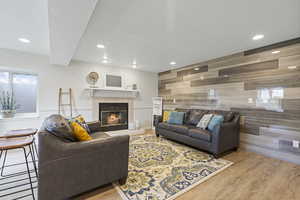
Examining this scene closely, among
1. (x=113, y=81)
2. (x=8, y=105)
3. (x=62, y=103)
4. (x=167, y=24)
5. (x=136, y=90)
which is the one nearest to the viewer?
(x=167, y=24)

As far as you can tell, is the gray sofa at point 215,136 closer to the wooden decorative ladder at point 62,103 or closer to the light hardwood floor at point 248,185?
the light hardwood floor at point 248,185

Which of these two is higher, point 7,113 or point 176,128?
point 7,113

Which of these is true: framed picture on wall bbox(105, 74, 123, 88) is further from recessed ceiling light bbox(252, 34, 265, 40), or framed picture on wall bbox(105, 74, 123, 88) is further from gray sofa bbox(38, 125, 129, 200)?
recessed ceiling light bbox(252, 34, 265, 40)

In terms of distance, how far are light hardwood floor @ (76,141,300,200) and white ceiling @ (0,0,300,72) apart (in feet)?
7.85

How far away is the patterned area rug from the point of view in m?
1.71

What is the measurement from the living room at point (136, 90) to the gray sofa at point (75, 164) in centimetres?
1

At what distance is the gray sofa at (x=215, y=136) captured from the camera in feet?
8.80

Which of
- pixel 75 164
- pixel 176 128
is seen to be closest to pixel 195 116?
pixel 176 128

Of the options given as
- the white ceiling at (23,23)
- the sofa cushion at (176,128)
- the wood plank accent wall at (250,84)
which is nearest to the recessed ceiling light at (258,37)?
the wood plank accent wall at (250,84)

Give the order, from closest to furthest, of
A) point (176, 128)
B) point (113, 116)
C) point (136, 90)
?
1. point (176, 128)
2. point (113, 116)
3. point (136, 90)

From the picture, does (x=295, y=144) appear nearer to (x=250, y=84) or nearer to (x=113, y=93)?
(x=250, y=84)

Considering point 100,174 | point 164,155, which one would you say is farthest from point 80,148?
point 164,155

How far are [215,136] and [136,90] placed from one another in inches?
124

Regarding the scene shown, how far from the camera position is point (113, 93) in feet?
15.4
